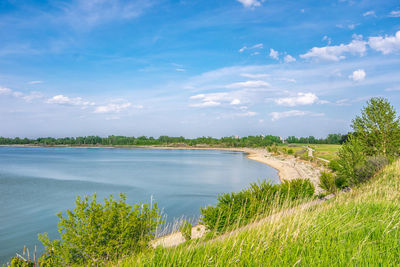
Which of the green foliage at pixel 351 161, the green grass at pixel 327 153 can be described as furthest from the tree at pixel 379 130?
the green grass at pixel 327 153

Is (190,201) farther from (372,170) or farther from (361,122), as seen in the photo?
(361,122)

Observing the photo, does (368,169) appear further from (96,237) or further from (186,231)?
(96,237)

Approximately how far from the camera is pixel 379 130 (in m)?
26.8

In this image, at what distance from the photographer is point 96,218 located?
7.57 m

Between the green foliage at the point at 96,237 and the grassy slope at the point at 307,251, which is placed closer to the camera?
the grassy slope at the point at 307,251

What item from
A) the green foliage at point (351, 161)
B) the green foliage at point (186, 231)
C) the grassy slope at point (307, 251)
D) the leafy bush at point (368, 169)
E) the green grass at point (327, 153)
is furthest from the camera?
the green grass at point (327, 153)

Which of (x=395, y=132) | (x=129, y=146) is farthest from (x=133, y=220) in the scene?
(x=129, y=146)

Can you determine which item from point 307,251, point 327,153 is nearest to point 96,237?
point 307,251

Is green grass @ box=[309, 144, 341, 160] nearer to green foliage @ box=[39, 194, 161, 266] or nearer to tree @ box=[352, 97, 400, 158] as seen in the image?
tree @ box=[352, 97, 400, 158]

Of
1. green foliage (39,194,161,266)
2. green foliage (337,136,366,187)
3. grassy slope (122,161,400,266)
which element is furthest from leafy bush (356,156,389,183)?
green foliage (39,194,161,266)

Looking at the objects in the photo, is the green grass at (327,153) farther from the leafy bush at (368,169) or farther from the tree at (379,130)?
the leafy bush at (368,169)

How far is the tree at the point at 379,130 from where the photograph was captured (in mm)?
25969

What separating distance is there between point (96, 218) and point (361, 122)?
96.7 feet

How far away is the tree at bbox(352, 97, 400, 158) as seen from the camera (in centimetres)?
2597
